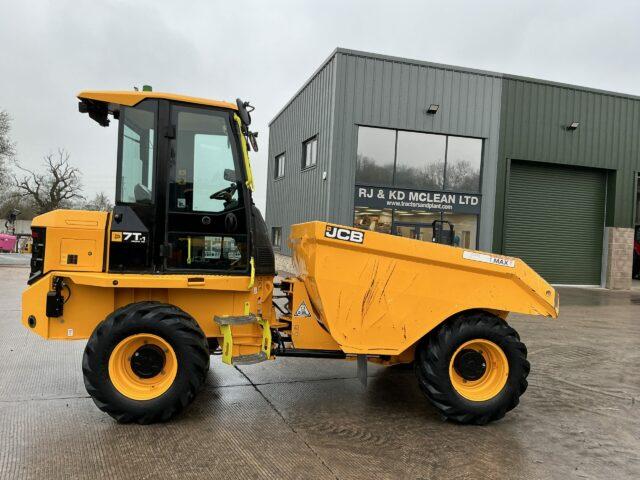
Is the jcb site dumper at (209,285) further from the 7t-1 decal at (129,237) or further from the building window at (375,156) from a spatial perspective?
the building window at (375,156)

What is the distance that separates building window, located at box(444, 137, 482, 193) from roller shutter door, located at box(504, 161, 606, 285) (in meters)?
A: 1.68

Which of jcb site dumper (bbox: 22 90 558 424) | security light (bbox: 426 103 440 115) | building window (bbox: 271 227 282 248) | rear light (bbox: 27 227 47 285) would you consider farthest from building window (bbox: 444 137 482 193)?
rear light (bbox: 27 227 47 285)

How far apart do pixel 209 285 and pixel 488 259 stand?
8.06ft

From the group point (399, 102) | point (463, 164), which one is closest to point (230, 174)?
point (399, 102)

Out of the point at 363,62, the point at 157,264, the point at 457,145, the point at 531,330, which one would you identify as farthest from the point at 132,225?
the point at 457,145

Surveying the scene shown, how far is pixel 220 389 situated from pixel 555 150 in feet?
54.0

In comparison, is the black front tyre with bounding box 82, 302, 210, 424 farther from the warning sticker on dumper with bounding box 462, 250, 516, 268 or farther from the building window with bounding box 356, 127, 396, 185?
the building window with bounding box 356, 127, 396, 185

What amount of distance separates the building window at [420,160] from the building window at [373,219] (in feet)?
3.51

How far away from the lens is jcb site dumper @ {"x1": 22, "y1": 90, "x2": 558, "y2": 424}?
13.7 ft

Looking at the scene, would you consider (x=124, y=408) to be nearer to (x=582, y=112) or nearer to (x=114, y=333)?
(x=114, y=333)

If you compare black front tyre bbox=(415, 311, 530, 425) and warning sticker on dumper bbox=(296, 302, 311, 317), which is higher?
warning sticker on dumper bbox=(296, 302, 311, 317)

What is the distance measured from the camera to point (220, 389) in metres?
5.09

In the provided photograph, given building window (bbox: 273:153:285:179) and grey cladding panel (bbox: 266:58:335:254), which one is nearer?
grey cladding panel (bbox: 266:58:335:254)

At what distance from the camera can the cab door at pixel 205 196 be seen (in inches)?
175
